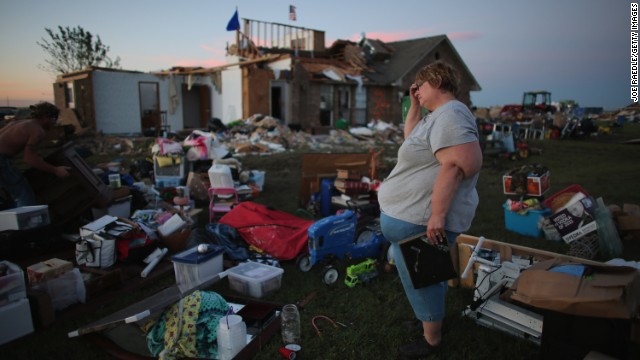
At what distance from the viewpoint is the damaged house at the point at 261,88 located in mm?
18547

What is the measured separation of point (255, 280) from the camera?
13.1 ft

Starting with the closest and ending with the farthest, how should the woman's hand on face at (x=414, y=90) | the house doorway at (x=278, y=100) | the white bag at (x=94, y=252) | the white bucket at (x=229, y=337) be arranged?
the woman's hand on face at (x=414, y=90) → the white bucket at (x=229, y=337) → the white bag at (x=94, y=252) → the house doorway at (x=278, y=100)

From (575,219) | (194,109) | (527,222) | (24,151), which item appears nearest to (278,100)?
(194,109)

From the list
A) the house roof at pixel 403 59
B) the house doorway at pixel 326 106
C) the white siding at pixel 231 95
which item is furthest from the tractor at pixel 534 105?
the white siding at pixel 231 95

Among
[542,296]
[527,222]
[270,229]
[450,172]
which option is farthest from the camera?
[527,222]

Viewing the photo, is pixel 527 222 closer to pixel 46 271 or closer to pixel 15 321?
pixel 46 271

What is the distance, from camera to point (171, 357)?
9.31ft

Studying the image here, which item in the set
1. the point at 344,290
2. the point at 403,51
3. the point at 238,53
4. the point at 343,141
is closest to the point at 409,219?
the point at 344,290

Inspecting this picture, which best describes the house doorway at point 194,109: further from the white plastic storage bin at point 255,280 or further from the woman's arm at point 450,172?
the woman's arm at point 450,172

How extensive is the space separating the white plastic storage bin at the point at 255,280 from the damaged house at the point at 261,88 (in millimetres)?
15577

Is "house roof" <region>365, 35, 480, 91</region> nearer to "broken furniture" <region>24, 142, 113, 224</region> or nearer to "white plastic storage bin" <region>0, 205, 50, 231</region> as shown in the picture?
"broken furniture" <region>24, 142, 113, 224</region>

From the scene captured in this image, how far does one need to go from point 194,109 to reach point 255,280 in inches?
878

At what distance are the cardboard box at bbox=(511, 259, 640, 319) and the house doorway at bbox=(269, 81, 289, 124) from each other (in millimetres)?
18164

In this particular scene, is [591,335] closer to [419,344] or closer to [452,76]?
[419,344]
